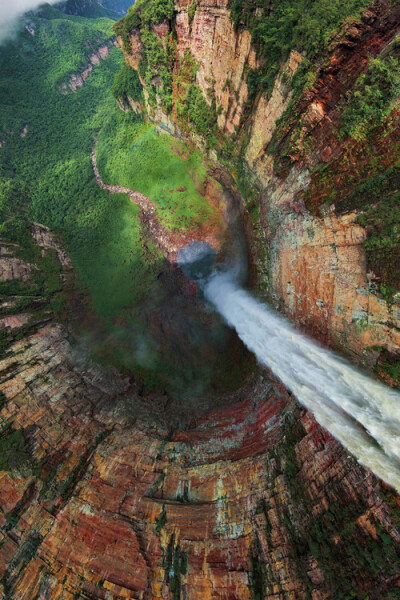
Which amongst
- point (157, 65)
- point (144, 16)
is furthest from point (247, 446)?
point (144, 16)

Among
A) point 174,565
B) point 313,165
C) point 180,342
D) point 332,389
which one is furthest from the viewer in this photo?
point 180,342

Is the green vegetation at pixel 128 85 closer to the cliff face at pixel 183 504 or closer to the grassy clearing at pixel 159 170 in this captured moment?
the grassy clearing at pixel 159 170

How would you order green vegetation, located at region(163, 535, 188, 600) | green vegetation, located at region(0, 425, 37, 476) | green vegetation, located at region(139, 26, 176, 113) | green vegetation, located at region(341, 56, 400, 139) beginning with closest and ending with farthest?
green vegetation, located at region(341, 56, 400, 139)
green vegetation, located at region(163, 535, 188, 600)
green vegetation, located at region(0, 425, 37, 476)
green vegetation, located at region(139, 26, 176, 113)

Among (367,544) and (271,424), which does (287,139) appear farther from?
(367,544)

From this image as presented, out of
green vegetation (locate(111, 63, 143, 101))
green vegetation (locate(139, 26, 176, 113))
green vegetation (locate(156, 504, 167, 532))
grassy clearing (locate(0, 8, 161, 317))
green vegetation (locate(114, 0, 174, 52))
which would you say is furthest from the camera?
green vegetation (locate(111, 63, 143, 101))

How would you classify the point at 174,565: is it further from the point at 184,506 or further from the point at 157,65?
the point at 157,65

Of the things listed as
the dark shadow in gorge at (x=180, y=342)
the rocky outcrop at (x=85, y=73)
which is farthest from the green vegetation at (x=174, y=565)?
the rocky outcrop at (x=85, y=73)

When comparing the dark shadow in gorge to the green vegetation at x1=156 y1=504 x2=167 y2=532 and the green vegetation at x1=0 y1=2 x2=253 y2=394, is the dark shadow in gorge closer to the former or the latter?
the green vegetation at x1=0 y1=2 x2=253 y2=394

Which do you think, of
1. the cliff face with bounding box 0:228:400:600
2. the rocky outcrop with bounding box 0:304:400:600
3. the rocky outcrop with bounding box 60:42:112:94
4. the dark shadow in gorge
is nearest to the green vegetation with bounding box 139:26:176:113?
the dark shadow in gorge
